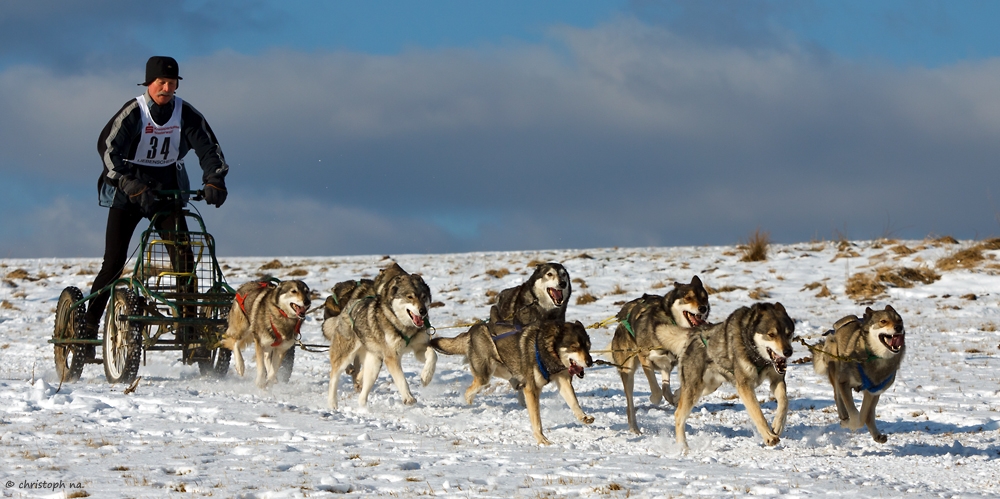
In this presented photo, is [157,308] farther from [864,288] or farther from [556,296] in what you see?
[864,288]

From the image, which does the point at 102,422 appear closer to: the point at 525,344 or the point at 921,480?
the point at 525,344

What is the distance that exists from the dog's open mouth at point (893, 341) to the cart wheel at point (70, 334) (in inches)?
307

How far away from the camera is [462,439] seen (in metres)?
6.32

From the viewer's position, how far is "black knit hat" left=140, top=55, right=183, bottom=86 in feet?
25.3

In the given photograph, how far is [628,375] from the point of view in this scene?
724cm

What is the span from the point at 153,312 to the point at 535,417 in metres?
4.22

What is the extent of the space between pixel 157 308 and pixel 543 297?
13.3 feet

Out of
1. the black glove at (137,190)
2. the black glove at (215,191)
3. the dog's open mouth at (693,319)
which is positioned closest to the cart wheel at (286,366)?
the black glove at (215,191)

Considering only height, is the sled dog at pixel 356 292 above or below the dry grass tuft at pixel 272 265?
below

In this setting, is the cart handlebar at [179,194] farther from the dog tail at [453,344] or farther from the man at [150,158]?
the dog tail at [453,344]

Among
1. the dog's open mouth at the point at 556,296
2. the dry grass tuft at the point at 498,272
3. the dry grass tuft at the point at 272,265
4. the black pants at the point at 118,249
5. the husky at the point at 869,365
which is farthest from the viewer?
the dry grass tuft at the point at 272,265

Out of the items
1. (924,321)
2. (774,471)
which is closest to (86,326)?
(774,471)

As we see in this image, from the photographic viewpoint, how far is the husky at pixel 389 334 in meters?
7.73

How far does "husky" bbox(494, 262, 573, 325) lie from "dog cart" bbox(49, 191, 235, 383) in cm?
303
